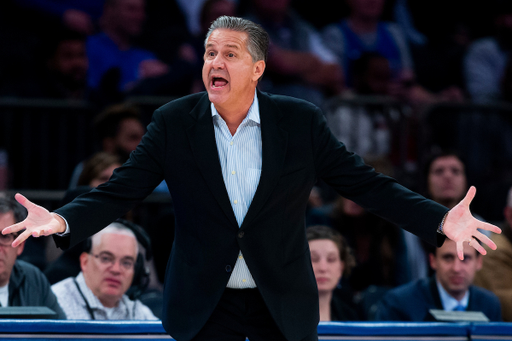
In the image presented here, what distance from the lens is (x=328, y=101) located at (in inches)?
211

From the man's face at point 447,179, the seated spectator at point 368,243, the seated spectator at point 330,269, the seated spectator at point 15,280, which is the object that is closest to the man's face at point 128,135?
the seated spectator at point 368,243

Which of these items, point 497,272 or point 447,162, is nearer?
point 497,272

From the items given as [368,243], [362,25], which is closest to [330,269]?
[368,243]

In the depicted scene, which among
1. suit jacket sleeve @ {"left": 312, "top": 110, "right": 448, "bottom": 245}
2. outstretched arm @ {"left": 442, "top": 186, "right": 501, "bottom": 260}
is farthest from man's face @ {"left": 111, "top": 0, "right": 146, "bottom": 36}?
outstretched arm @ {"left": 442, "top": 186, "right": 501, "bottom": 260}

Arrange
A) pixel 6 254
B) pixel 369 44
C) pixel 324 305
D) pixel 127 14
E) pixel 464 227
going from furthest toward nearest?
1. pixel 369 44
2. pixel 127 14
3. pixel 324 305
4. pixel 6 254
5. pixel 464 227

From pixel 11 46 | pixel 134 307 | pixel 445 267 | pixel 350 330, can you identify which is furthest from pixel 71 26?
pixel 350 330

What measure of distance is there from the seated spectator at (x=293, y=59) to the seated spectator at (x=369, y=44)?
0.12 meters

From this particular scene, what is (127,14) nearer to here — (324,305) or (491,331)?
(324,305)

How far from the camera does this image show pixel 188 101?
2020 millimetres

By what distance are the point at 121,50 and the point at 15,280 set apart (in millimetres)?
2835

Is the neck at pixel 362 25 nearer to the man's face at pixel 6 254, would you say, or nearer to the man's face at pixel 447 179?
the man's face at pixel 447 179

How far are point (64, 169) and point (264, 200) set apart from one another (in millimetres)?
3485

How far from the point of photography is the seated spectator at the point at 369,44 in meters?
5.88

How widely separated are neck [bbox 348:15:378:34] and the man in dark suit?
416 centimetres
